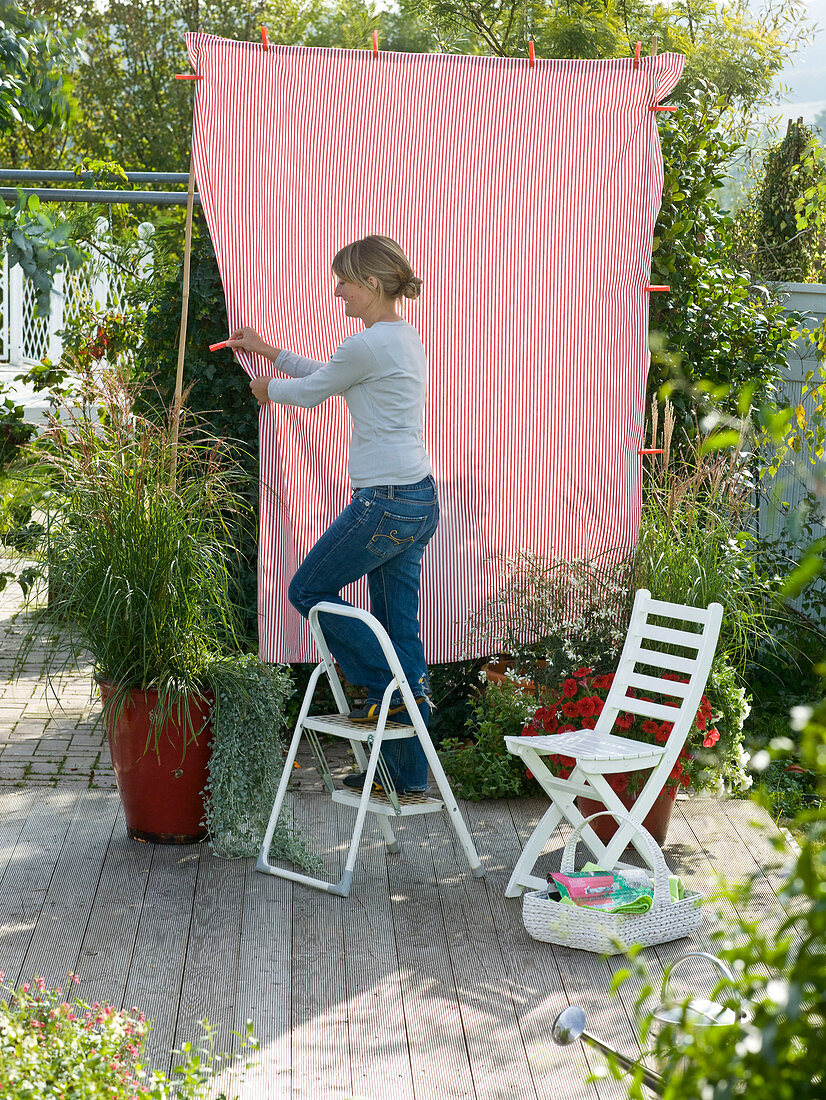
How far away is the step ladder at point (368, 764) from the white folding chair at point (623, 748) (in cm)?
25

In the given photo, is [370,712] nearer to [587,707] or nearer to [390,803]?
[390,803]

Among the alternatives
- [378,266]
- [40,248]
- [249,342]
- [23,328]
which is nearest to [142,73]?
[23,328]

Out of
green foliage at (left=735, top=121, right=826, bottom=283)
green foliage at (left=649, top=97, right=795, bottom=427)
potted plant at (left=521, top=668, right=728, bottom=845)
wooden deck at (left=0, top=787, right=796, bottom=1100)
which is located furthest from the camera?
green foliage at (left=735, top=121, right=826, bottom=283)

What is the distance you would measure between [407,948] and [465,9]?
9702 mm

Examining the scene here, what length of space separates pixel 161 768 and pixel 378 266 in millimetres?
1621

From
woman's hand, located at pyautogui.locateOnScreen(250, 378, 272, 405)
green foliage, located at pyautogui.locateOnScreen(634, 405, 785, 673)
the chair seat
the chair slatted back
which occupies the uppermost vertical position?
woman's hand, located at pyautogui.locateOnScreen(250, 378, 272, 405)

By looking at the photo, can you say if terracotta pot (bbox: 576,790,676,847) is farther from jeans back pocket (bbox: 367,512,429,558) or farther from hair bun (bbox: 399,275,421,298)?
hair bun (bbox: 399,275,421,298)

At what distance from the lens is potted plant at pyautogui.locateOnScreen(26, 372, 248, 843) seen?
11.1 ft

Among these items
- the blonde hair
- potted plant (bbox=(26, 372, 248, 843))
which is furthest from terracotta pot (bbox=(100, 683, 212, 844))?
the blonde hair

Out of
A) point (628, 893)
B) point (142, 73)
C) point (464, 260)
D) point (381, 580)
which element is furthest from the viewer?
point (142, 73)

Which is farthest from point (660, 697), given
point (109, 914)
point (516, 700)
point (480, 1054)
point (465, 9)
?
point (465, 9)

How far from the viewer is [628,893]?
316cm

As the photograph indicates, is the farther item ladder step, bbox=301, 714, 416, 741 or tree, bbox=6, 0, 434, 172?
tree, bbox=6, 0, 434, 172

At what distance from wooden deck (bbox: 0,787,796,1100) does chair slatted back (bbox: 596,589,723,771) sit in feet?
1.70
